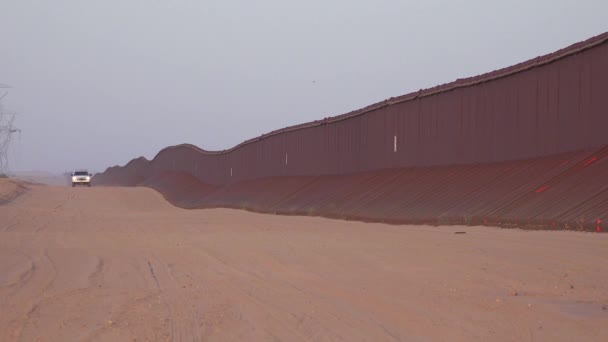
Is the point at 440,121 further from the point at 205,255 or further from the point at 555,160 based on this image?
the point at 205,255

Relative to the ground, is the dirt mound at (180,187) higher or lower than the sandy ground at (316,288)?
higher

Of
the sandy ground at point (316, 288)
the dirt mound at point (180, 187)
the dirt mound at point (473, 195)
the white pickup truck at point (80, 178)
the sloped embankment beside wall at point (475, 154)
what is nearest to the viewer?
the sandy ground at point (316, 288)

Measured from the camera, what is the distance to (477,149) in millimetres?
23609

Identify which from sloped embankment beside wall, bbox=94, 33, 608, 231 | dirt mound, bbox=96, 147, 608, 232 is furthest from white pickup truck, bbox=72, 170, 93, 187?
dirt mound, bbox=96, 147, 608, 232

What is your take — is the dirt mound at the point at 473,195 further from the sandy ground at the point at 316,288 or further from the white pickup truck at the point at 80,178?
the white pickup truck at the point at 80,178

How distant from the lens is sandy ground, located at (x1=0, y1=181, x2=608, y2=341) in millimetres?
7152

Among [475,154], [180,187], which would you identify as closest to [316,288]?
[475,154]

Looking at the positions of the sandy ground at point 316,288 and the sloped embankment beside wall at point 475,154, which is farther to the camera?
the sloped embankment beside wall at point 475,154

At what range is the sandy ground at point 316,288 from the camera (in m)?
7.15

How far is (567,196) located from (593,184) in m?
0.64

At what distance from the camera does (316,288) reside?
381 inches

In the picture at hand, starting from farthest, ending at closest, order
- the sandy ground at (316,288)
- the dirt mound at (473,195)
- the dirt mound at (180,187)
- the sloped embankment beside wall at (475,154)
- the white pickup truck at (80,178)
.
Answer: the white pickup truck at (80,178), the dirt mound at (180,187), the sloped embankment beside wall at (475,154), the dirt mound at (473,195), the sandy ground at (316,288)

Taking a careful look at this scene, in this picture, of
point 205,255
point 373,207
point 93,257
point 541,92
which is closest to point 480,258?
point 205,255

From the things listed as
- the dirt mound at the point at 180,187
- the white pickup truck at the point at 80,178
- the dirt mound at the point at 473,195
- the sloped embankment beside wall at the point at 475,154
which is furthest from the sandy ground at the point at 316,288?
the white pickup truck at the point at 80,178
